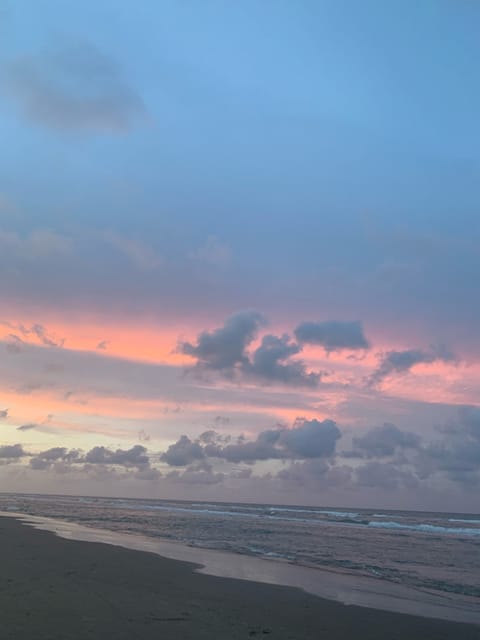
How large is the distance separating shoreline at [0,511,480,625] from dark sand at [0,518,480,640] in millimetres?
981

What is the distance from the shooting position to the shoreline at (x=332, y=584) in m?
15.9

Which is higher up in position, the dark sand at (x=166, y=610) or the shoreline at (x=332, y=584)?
the dark sand at (x=166, y=610)

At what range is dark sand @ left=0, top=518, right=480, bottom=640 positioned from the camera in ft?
35.2

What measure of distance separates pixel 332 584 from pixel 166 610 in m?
8.86

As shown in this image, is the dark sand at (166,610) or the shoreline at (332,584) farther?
the shoreline at (332,584)

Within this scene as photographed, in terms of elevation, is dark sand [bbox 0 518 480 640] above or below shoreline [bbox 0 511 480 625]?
above

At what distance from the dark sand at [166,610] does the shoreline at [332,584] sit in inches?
38.6

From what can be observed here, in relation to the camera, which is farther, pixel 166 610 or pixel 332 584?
pixel 332 584

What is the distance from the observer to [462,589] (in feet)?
66.1

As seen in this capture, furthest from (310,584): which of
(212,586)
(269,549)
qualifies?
(269,549)

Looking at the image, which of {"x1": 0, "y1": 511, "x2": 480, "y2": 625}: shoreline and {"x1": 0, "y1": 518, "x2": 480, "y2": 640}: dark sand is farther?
{"x1": 0, "y1": 511, "x2": 480, "y2": 625}: shoreline

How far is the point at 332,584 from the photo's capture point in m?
19.6

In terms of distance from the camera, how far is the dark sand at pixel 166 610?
10727 millimetres

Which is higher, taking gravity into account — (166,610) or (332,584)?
(166,610)
